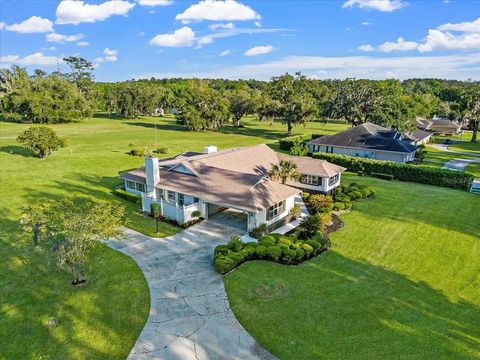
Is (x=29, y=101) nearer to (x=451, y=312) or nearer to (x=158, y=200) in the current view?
(x=158, y=200)

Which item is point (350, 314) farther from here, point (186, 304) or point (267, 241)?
point (186, 304)

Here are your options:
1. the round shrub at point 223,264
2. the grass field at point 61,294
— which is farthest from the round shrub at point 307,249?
the grass field at point 61,294

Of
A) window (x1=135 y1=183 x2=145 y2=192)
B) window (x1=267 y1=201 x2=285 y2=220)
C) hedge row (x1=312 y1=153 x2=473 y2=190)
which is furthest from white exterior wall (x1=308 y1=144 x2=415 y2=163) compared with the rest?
window (x1=135 y1=183 x2=145 y2=192)

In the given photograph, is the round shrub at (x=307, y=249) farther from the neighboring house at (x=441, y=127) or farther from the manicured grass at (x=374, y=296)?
the neighboring house at (x=441, y=127)

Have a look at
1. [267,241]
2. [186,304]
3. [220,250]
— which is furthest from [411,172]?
[186,304]

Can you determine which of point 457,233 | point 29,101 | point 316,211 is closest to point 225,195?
point 316,211

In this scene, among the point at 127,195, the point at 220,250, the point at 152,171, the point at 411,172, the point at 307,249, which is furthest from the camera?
the point at 411,172
